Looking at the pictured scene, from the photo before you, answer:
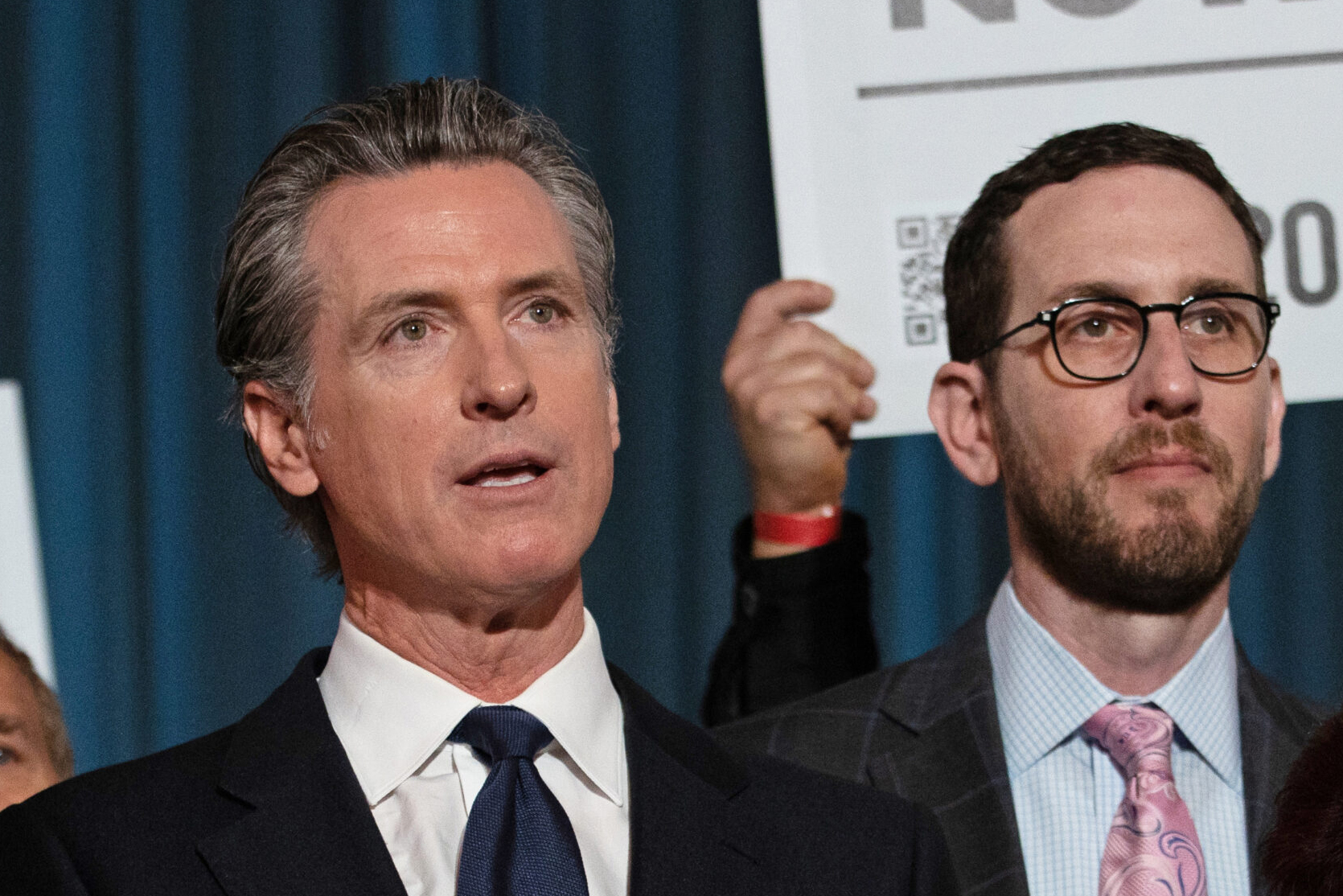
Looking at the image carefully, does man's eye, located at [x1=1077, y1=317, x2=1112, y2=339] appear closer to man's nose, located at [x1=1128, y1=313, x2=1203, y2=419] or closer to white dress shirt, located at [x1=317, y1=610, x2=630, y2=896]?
man's nose, located at [x1=1128, y1=313, x2=1203, y2=419]

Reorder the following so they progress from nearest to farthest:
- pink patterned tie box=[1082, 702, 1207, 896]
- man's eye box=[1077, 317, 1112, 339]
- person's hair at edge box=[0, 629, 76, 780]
Result: pink patterned tie box=[1082, 702, 1207, 896] → man's eye box=[1077, 317, 1112, 339] → person's hair at edge box=[0, 629, 76, 780]

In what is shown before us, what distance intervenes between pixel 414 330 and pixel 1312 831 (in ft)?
2.56

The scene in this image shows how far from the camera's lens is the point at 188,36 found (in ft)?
8.13

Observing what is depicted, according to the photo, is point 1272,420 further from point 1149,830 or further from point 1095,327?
point 1149,830

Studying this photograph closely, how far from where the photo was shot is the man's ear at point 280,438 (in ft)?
4.83

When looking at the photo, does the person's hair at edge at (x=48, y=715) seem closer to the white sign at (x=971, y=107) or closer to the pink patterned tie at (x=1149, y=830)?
the white sign at (x=971, y=107)

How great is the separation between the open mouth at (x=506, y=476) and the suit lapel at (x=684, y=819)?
9.2 inches

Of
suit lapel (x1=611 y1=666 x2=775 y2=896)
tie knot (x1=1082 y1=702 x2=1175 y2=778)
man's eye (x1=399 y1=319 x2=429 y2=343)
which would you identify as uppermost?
man's eye (x1=399 y1=319 x2=429 y2=343)

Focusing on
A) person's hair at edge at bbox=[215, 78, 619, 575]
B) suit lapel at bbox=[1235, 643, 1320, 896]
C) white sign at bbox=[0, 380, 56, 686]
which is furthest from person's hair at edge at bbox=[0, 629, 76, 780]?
suit lapel at bbox=[1235, 643, 1320, 896]

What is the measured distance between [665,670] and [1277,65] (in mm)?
1152

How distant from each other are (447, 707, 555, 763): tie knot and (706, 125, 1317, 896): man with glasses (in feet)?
1.55

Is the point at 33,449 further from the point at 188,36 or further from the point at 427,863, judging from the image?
the point at 427,863

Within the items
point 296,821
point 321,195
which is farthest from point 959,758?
point 321,195

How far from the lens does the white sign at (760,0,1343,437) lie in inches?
86.1
